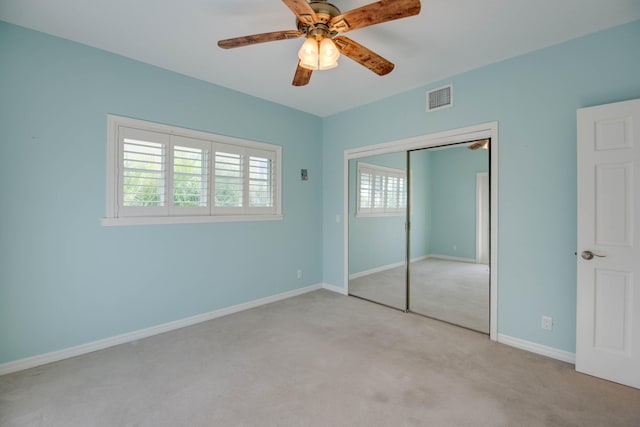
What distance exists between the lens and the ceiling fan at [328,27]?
1.60 meters

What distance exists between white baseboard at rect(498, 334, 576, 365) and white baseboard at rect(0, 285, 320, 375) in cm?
268

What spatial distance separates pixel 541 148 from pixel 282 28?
8.06 feet

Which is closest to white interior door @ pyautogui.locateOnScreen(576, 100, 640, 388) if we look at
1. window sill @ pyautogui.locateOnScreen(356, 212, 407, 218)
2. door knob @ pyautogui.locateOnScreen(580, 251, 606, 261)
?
door knob @ pyautogui.locateOnScreen(580, 251, 606, 261)

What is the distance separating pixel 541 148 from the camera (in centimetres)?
259

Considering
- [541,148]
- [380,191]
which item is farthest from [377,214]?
[541,148]

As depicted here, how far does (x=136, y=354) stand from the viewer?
2561 mm

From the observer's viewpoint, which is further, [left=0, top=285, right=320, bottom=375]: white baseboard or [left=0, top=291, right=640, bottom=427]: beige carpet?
[left=0, top=285, right=320, bottom=375]: white baseboard

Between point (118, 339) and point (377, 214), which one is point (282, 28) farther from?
point (118, 339)

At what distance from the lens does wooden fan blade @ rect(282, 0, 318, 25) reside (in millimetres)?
1587

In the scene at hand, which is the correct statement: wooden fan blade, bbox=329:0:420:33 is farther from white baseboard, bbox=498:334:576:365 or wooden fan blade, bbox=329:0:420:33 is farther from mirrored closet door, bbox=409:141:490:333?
white baseboard, bbox=498:334:576:365

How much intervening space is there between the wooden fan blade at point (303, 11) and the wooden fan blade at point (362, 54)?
0.78 feet

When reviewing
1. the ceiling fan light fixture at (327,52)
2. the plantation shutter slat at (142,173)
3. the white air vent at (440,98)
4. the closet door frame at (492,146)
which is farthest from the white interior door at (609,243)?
the plantation shutter slat at (142,173)

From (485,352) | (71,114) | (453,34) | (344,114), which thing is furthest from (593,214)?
(71,114)

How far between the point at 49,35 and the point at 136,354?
2789mm
